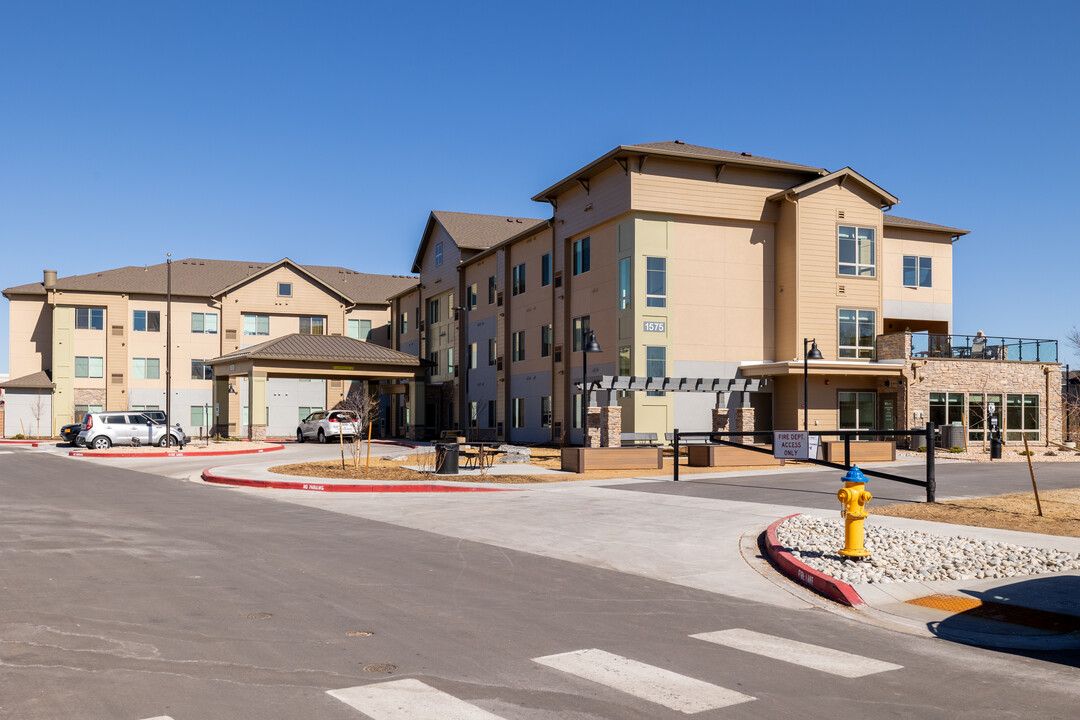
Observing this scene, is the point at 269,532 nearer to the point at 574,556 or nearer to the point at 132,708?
the point at 574,556

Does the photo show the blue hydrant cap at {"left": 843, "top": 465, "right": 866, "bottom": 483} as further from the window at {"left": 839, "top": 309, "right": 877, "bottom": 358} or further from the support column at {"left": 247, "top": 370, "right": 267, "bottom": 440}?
the support column at {"left": 247, "top": 370, "right": 267, "bottom": 440}

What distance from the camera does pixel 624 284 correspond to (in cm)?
3722

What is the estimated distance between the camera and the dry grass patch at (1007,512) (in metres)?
13.9

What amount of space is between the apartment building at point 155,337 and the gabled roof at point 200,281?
0.42ft

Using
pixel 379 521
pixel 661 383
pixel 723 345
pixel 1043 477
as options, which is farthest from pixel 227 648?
pixel 723 345

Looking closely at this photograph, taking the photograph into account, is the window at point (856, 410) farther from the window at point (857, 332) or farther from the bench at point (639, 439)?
the bench at point (639, 439)

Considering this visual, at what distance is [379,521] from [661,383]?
1822 centimetres

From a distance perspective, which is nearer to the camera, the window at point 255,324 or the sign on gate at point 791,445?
the sign on gate at point 791,445

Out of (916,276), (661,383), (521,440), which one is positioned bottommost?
(521,440)

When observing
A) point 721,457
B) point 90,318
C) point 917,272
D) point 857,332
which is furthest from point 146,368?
point 917,272

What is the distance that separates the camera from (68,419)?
6269cm

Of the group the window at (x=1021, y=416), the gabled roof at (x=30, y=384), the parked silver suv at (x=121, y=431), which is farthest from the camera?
the gabled roof at (x=30, y=384)

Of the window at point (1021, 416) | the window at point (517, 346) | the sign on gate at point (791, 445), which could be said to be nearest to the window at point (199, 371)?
the window at point (517, 346)

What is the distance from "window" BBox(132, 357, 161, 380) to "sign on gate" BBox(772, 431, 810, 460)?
55.8 m
